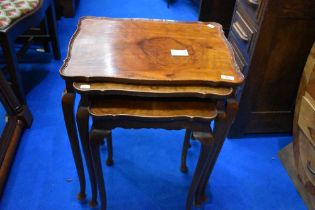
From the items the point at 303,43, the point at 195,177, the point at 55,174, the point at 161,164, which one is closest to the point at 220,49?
the point at 195,177

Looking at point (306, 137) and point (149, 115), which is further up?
point (149, 115)

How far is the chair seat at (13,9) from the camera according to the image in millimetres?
1424

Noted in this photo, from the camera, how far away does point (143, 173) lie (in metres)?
1.43

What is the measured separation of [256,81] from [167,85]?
2.34 feet

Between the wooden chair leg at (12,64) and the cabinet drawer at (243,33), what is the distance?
105 centimetres

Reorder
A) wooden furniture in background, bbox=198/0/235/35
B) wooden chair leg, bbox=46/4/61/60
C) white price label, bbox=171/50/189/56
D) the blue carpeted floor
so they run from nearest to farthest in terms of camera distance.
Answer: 1. white price label, bbox=171/50/189/56
2. the blue carpeted floor
3. wooden chair leg, bbox=46/4/61/60
4. wooden furniture in background, bbox=198/0/235/35

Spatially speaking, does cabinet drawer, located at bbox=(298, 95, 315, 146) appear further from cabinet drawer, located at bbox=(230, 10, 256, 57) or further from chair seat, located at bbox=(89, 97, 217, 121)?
chair seat, located at bbox=(89, 97, 217, 121)

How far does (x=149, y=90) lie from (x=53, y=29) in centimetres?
139

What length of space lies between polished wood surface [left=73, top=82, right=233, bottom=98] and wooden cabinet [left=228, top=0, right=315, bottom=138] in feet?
1.81

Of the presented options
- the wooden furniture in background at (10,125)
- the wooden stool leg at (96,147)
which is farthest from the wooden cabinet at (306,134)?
the wooden furniture in background at (10,125)

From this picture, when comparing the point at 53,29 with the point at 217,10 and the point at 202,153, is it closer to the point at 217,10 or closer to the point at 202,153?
the point at 217,10

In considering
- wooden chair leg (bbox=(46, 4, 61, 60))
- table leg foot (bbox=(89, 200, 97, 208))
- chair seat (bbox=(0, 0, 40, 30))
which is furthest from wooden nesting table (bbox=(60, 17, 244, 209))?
wooden chair leg (bbox=(46, 4, 61, 60))

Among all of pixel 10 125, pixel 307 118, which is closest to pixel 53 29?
pixel 10 125

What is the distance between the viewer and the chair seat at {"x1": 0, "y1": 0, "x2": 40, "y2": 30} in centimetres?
142
